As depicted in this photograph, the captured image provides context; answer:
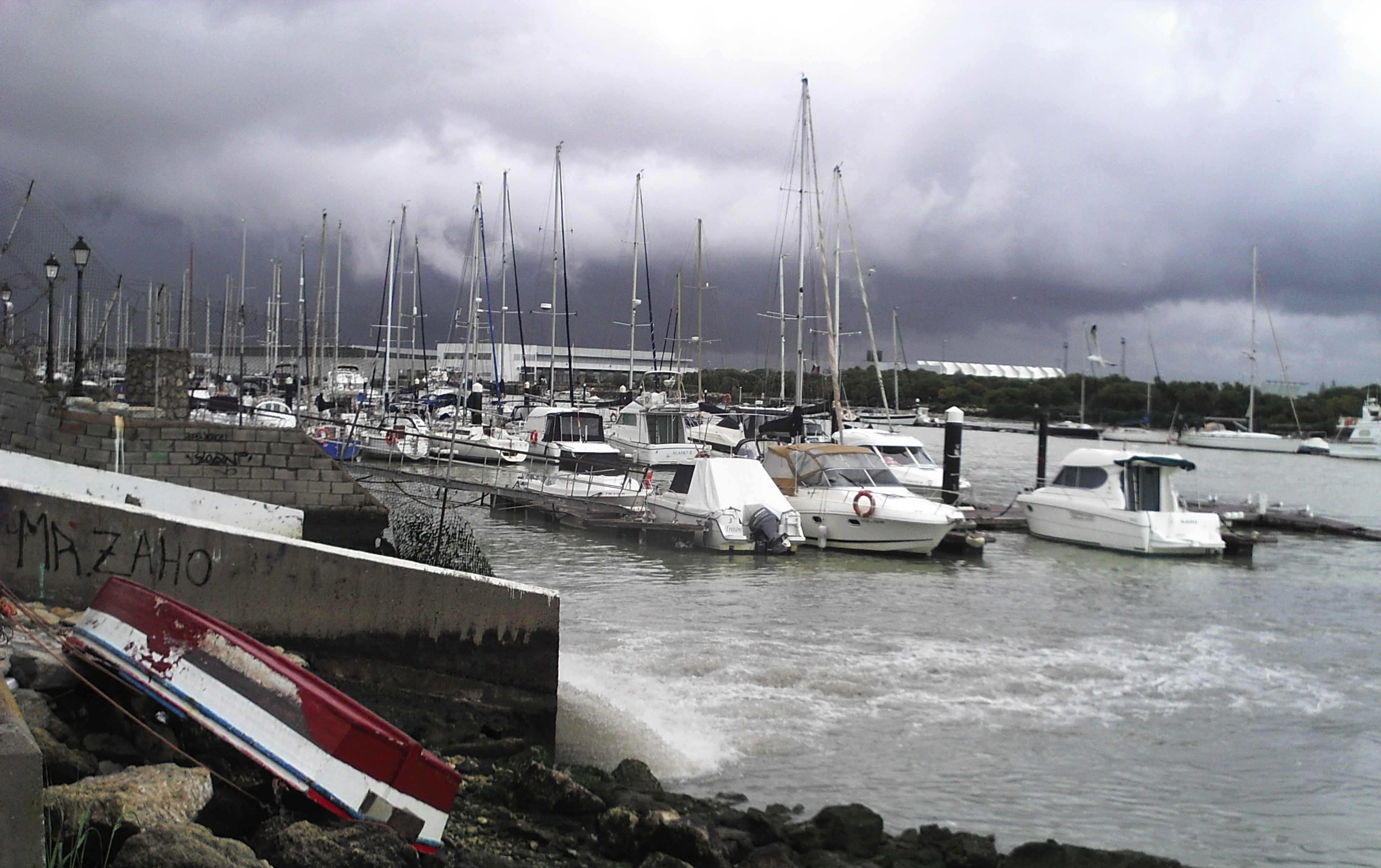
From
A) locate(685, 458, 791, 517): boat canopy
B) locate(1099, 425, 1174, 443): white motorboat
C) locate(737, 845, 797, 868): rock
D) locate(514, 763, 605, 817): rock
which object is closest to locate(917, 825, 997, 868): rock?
locate(737, 845, 797, 868): rock

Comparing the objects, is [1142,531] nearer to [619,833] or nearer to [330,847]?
[619,833]

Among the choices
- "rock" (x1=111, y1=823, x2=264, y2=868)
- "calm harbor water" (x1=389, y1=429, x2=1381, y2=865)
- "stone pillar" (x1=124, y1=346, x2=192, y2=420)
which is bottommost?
"calm harbor water" (x1=389, y1=429, x2=1381, y2=865)

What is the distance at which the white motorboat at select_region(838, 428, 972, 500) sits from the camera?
34406 millimetres

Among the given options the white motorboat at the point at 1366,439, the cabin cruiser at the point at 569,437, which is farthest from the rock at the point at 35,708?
the white motorboat at the point at 1366,439

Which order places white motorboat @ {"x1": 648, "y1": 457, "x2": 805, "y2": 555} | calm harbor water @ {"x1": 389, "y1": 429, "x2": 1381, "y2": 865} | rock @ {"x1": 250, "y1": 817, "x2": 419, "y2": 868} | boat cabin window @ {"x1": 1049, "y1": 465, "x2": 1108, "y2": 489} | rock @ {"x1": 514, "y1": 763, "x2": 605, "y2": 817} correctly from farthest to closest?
boat cabin window @ {"x1": 1049, "y1": 465, "x2": 1108, "y2": 489} → white motorboat @ {"x1": 648, "y1": 457, "x2": 805, "y2": 555} → calm harbor water @ {"x1": 389, "y1": 429, "x2": 1381, "y2": 865} → rock @ {"x1": 514, "y1": 763, "x2": 605, "y2": 817} → rock @ {"x1": 250, "y1": 817, "x2": 419, "y2": 868}

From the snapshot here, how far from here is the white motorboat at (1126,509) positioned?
27.3 m

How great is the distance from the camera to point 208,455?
53.4 ft

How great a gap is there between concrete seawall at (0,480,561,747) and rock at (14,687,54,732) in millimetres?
2758

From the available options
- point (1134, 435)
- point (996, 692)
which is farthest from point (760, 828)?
point (1134, 435)

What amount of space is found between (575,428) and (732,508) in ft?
61.5

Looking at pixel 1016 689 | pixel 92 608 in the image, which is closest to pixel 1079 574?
pixel 1016 689

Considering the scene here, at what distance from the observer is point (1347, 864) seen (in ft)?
27.8

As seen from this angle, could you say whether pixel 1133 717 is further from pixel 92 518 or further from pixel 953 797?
pixel 92 518

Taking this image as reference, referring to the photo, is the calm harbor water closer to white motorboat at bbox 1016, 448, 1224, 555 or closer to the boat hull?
the boat hull
